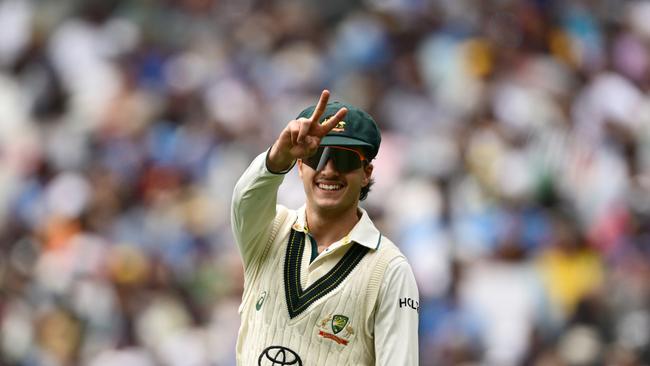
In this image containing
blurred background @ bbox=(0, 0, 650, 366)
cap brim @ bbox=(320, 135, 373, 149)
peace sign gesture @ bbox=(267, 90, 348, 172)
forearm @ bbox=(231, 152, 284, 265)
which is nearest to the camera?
peace sign gesture @ bbox=(267, 90, 348, 172)

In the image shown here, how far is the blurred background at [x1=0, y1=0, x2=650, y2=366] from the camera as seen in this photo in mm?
8781

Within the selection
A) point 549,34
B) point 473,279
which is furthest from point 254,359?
point 549,34

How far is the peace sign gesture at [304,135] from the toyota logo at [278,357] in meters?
0.61

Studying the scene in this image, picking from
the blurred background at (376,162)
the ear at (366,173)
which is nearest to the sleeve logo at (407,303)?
the ear at (366,173)

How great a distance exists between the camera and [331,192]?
4.10m

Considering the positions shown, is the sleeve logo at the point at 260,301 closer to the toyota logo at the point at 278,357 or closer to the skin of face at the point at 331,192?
the toyota logo at the point at 278,357

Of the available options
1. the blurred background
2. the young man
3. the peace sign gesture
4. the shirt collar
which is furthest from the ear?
the blurred background

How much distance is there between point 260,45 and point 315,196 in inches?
269

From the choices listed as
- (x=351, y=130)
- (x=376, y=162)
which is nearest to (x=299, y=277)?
(x=351, y=130)

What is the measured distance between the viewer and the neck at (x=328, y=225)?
4.18 meters

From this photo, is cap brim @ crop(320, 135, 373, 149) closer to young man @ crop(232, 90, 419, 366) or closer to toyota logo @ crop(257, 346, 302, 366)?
young man @ crop(232, 90, 419, 366)

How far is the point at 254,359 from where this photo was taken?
4.08 m

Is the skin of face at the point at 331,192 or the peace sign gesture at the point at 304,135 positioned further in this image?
the skin of face at the point at 331,192

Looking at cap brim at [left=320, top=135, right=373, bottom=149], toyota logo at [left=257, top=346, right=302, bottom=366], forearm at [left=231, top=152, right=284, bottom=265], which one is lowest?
toyota logo at [left=257, top=346, right=302, bottom=366]
